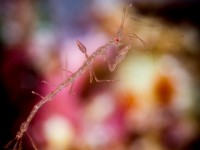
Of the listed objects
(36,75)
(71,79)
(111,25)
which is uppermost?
(111,25)

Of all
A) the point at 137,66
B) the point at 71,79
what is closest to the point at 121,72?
the point at 137,66

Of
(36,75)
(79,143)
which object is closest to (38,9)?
(36,75)

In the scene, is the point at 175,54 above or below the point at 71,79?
above

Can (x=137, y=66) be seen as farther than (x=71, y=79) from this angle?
Yes

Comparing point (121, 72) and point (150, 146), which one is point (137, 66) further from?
point (150, 146)

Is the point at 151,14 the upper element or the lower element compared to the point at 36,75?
upper

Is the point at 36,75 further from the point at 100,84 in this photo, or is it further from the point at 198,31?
the point at 198,31
